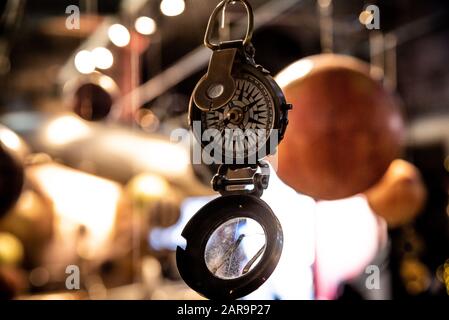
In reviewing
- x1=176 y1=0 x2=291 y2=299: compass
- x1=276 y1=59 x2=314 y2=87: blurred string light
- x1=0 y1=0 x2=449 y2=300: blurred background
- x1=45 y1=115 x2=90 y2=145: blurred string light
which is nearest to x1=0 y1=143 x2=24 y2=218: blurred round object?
x1=0 y1=0 x2=449 y2=300: blurred background

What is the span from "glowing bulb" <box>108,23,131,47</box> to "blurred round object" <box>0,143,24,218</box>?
7.19 feet

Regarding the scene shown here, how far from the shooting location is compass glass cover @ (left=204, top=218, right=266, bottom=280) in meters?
1.38

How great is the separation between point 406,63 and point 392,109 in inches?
205

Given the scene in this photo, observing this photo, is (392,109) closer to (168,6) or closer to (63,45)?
(168,6)

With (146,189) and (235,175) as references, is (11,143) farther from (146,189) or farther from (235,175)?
(146,189)

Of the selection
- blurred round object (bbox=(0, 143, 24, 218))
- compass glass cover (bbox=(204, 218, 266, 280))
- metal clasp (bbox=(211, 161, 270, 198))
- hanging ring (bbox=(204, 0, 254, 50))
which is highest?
hanging ring (bbox=(204, 0, 254, 50))

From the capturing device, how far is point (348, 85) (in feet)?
6.98

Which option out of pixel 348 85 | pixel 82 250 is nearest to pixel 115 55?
pixel 82 250

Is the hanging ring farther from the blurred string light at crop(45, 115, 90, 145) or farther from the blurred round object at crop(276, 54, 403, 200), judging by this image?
the blurred string light at crop(45, 115, 90, 145)

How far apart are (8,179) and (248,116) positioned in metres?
1.32

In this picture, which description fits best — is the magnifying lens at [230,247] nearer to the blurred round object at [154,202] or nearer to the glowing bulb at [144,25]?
the glowing bulb at [144,25]

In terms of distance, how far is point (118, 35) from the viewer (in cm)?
452

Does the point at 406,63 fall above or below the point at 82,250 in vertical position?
above

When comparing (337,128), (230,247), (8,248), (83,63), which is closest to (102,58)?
(83,63)
